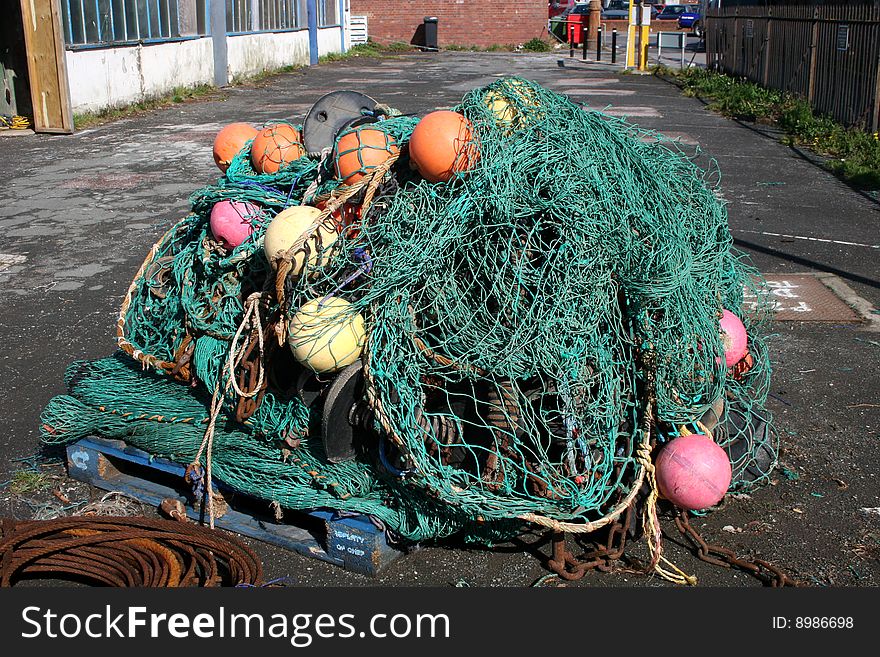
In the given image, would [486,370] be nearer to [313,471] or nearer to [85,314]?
[313,471]

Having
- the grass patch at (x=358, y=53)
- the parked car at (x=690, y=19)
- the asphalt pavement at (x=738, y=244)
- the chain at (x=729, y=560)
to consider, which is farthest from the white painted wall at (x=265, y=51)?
the parked car at (x=690, y=19)

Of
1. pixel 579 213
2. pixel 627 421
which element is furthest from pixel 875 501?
pixel 579 213

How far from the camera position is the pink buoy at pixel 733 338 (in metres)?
3.83

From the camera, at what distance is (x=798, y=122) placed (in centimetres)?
1385

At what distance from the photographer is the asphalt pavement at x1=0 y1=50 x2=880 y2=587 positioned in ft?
11.2

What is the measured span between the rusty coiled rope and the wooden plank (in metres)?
11.9

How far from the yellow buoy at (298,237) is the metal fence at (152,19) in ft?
43.2

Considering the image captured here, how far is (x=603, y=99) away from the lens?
18.8 meters

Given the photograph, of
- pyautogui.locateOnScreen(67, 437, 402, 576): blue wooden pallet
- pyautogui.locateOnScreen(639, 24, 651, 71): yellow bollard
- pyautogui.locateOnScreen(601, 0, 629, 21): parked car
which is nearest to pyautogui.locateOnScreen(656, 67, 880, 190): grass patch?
pyautogui.locateOnScreen(639, 24, 651, 71): yellow bollard

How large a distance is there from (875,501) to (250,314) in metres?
2.66

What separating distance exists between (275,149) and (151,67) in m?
15.1

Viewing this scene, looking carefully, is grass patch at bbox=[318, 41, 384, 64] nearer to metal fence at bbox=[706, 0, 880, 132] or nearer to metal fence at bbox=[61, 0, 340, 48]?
metal fence at bbox=[61, 0, 340, 48]

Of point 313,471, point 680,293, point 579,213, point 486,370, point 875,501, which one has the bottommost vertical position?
point 875,501

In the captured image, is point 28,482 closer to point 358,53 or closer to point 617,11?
point 358,53
